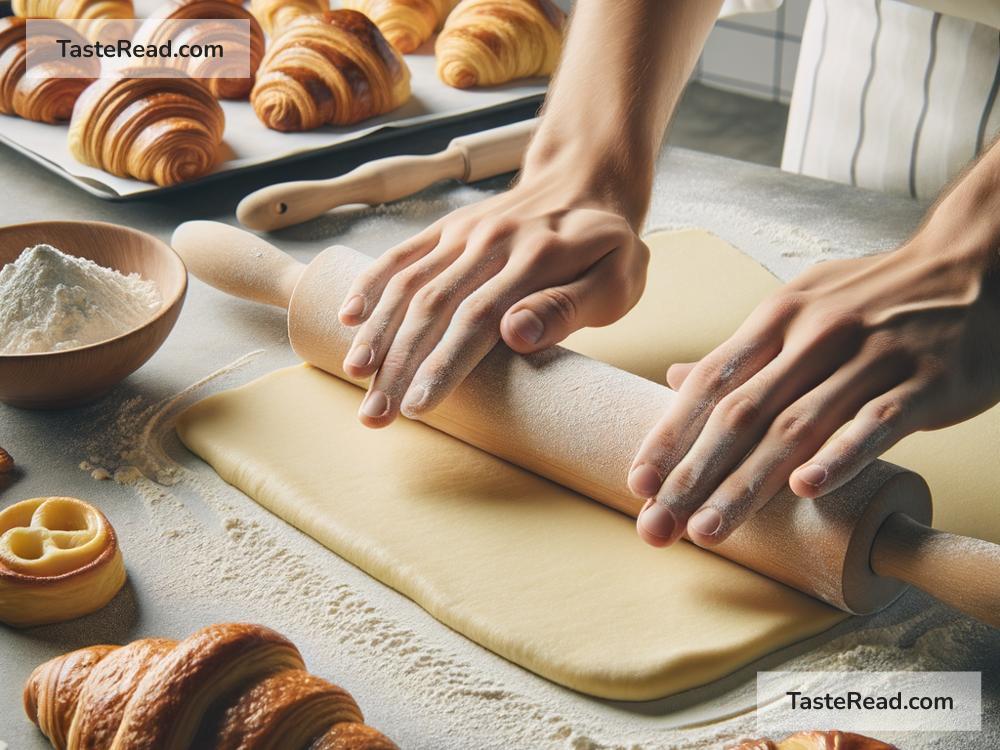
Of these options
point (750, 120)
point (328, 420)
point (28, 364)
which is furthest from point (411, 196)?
point (750, 120)

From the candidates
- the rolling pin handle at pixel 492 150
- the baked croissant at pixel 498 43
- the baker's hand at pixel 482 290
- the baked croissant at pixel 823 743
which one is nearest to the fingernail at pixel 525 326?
the baker's hand at pixel 482 290

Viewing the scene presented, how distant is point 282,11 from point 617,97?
1.25m

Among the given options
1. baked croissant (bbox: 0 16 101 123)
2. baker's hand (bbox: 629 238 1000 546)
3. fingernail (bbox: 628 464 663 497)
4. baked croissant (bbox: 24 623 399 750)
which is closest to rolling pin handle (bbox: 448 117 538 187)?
baked croissant (bbox: 0 16 101 123)

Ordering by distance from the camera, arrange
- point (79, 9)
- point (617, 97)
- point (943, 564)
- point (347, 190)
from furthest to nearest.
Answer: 1. point (79, 9)
2. point (347, 190)
3. point (617, 97)
4. point (943, 564)

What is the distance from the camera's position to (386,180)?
166 centimetres

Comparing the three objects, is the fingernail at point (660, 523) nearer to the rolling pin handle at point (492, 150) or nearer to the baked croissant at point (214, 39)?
the rolling pin handle at point (492, 150)

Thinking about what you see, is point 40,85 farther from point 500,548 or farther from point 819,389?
point 819,389

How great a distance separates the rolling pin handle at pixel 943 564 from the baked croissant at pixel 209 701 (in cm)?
42

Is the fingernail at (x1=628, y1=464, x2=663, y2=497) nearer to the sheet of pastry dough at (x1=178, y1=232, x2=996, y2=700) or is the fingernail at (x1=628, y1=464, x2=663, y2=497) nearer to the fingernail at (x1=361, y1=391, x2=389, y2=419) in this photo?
the sheet of pastry dough at (x1=178, y1=232, x2=996, y2=700)

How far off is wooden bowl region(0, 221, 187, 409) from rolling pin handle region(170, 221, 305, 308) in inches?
4.3

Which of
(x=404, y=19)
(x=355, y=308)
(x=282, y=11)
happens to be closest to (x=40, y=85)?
(x=282, y=11)

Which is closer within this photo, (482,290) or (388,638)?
(388,638)

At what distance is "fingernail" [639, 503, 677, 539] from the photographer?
2.93ft

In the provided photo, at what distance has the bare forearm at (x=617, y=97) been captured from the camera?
49.9 inches
